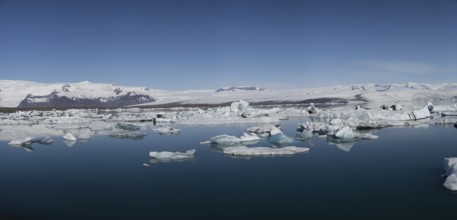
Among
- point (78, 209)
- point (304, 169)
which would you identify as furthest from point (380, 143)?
point (78, 209)

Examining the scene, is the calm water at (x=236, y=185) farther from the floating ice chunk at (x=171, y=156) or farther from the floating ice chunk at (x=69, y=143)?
the floating ice chunk at (x=69, y=143)

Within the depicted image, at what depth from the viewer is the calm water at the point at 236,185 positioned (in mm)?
4348

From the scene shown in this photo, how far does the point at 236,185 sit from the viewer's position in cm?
545

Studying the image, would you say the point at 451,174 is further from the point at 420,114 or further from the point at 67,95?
the point at 67,95

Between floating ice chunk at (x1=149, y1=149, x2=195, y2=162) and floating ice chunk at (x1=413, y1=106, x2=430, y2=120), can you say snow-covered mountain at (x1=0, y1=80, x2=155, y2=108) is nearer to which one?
floating ice chunk at (x1=413, y1=106, x2=430, y2=120)

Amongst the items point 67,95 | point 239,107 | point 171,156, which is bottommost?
point 171,156

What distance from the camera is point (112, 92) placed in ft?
305

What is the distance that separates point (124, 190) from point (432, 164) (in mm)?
4639

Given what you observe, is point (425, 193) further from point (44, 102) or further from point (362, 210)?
point (44, 102)

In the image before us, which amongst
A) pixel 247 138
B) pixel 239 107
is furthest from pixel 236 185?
pixel 239 107

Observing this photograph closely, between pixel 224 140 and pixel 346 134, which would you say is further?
pixel 346 134

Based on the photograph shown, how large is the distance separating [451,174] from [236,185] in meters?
2.71

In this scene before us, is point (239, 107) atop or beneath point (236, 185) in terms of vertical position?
atop

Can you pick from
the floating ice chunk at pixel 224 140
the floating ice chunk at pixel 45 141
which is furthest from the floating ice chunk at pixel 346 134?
the floating ice chunk at pixel 45 141
